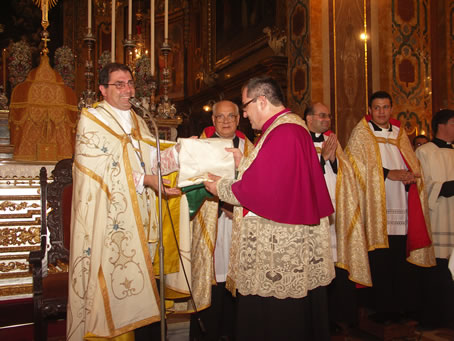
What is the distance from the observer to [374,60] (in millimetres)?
7027

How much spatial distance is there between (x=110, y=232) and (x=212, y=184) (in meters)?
0.79

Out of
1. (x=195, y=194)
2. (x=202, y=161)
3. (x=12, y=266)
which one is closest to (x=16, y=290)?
(x=12, y=266)

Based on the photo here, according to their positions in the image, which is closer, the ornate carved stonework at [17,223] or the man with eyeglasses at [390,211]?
the ornate carved stonework at [17,223]

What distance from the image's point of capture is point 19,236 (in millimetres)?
4117

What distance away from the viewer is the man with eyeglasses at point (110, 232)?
2883mm

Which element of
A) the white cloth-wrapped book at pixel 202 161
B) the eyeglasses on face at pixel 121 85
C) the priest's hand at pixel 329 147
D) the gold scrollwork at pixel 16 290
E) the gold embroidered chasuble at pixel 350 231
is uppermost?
the eyeglasses on face at pixel 121 85

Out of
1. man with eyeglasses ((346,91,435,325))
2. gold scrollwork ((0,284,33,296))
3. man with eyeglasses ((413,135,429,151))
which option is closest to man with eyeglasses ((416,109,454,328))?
man with eyeglasses ((346,91,435,325))

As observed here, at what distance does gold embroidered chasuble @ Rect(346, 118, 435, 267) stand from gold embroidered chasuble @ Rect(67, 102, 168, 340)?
2.25 meters

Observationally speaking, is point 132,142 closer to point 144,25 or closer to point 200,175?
point 200,175

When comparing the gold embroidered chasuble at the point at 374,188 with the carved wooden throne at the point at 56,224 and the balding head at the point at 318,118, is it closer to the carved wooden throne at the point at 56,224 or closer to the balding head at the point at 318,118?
the balding head at the point at 318,118

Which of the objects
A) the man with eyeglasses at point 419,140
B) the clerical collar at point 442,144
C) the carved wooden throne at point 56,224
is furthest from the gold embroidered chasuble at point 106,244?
the man with eyeglasses at point 419,140

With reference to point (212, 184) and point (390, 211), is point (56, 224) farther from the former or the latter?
point (390, 211)

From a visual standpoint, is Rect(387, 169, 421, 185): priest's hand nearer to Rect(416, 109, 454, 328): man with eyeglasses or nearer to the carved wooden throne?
Rect(416, 109, 454, 328): man with eyeglasses

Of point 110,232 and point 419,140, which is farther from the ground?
point 419,140
